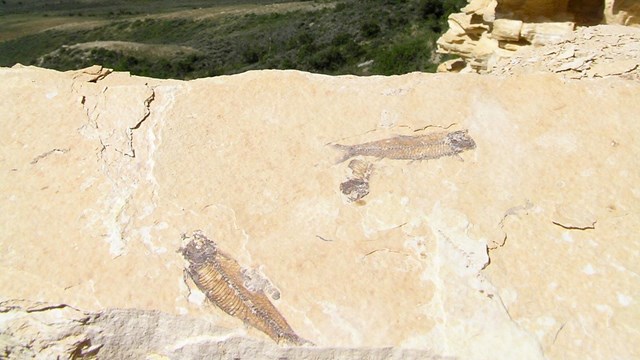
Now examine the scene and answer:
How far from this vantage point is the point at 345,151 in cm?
480

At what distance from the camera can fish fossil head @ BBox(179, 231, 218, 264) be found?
13.4ft

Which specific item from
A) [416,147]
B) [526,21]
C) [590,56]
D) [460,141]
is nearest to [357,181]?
[416,147]

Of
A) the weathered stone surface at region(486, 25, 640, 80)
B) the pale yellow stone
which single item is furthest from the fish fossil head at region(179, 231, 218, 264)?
the pale yellow stone

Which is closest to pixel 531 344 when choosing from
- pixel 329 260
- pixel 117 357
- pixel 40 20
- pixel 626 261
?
pixel 626 261

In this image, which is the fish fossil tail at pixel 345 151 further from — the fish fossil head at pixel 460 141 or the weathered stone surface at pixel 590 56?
the weathered stone surface at pixel 590 56

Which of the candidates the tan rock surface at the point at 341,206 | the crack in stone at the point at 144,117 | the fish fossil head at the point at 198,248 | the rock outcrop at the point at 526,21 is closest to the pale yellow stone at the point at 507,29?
the rock outcrop at the point at 526,21

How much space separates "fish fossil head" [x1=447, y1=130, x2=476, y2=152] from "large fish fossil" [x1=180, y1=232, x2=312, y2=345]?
1950 millimetres

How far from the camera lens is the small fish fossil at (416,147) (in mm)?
4715

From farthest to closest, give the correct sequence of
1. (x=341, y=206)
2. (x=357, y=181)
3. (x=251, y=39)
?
1. (x=251, y=39)
2. (x=357, y=181)
3. (x=341, y=206)

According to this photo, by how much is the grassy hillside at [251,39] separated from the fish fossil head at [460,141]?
10.3 meters

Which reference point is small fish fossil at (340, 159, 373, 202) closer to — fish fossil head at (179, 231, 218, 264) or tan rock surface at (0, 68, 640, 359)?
tan rock surface at (0, 68, 640, 359)

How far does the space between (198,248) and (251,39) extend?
22130 millimetres

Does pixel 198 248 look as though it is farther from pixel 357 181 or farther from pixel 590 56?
pixel 590 56

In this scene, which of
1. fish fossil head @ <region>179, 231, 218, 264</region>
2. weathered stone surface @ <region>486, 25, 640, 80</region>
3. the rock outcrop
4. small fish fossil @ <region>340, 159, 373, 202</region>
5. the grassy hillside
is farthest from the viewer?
the grassy hillside
